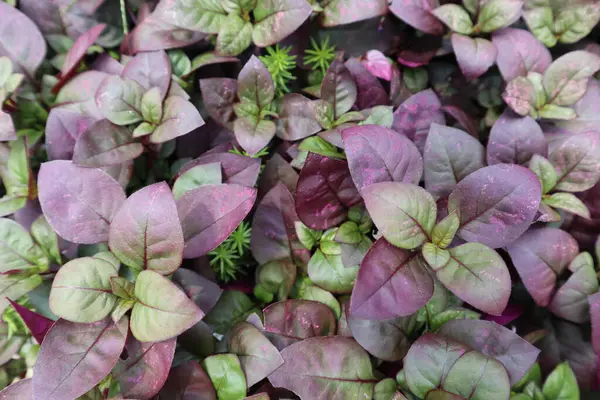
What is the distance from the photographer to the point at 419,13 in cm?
97

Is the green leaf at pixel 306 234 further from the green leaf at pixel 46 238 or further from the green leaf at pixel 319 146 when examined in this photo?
the green leaf at pixel 46 238

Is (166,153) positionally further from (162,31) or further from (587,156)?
(587,156)

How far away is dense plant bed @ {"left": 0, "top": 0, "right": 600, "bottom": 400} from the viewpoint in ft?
2.37

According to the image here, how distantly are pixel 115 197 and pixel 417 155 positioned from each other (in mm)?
499

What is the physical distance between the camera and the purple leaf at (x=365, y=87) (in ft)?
3.18

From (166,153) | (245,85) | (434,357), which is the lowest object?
(434,357)

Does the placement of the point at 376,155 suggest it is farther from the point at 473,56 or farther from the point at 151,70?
the point at 151,70

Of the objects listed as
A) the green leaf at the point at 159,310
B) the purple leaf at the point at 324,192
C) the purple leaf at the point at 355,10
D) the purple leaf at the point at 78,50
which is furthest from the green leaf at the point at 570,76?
the purple leaf at the point at 78,50

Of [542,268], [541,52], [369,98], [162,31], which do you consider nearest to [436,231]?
[542,268]

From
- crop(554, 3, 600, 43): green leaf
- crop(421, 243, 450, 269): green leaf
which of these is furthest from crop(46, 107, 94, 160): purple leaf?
crop(554, 3, 600, 43): green leaf

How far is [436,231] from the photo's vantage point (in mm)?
756

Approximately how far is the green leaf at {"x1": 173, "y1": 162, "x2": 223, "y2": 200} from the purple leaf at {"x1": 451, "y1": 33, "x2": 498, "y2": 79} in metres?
0.50

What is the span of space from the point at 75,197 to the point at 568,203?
84cm

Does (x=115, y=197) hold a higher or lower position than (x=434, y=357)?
higher
